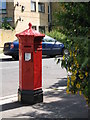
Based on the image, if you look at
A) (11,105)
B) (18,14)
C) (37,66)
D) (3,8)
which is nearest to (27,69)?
(37,66)

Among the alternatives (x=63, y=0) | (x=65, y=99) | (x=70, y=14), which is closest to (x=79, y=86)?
(x=70, y=14)

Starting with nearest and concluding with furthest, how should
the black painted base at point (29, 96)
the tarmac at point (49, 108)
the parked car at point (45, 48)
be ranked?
the tarmac at point (49, 108), the black painted base at point (29, 96), the parked car at point (45, 48)

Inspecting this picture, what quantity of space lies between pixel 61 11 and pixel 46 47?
544 inches

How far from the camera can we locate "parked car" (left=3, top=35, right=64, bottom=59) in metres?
16.5

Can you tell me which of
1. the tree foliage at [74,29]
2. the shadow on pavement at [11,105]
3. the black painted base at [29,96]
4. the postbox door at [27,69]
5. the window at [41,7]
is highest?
the window at [41,7]

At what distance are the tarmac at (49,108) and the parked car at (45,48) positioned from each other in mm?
9571

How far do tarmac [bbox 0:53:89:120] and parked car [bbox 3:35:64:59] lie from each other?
→ 9571 mm

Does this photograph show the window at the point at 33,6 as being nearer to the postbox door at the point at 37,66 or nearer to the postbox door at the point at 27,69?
the postbox door at the point at 37,66

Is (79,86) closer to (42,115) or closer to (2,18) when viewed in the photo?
(42,115)

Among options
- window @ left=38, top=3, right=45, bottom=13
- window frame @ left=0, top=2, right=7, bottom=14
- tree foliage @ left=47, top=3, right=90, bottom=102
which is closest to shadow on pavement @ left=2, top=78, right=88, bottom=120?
tree foliage @ left=47, top=3, right=90, bottom=102

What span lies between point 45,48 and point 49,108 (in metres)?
12.4

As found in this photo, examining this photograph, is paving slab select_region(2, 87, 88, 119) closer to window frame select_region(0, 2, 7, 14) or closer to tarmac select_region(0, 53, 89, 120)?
→ tarmac select_region(0, 53, 89, 120)

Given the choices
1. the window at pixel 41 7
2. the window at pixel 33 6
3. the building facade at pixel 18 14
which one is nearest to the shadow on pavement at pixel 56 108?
the building facade at pixel 18 14

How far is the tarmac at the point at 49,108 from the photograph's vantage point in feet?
17.5
